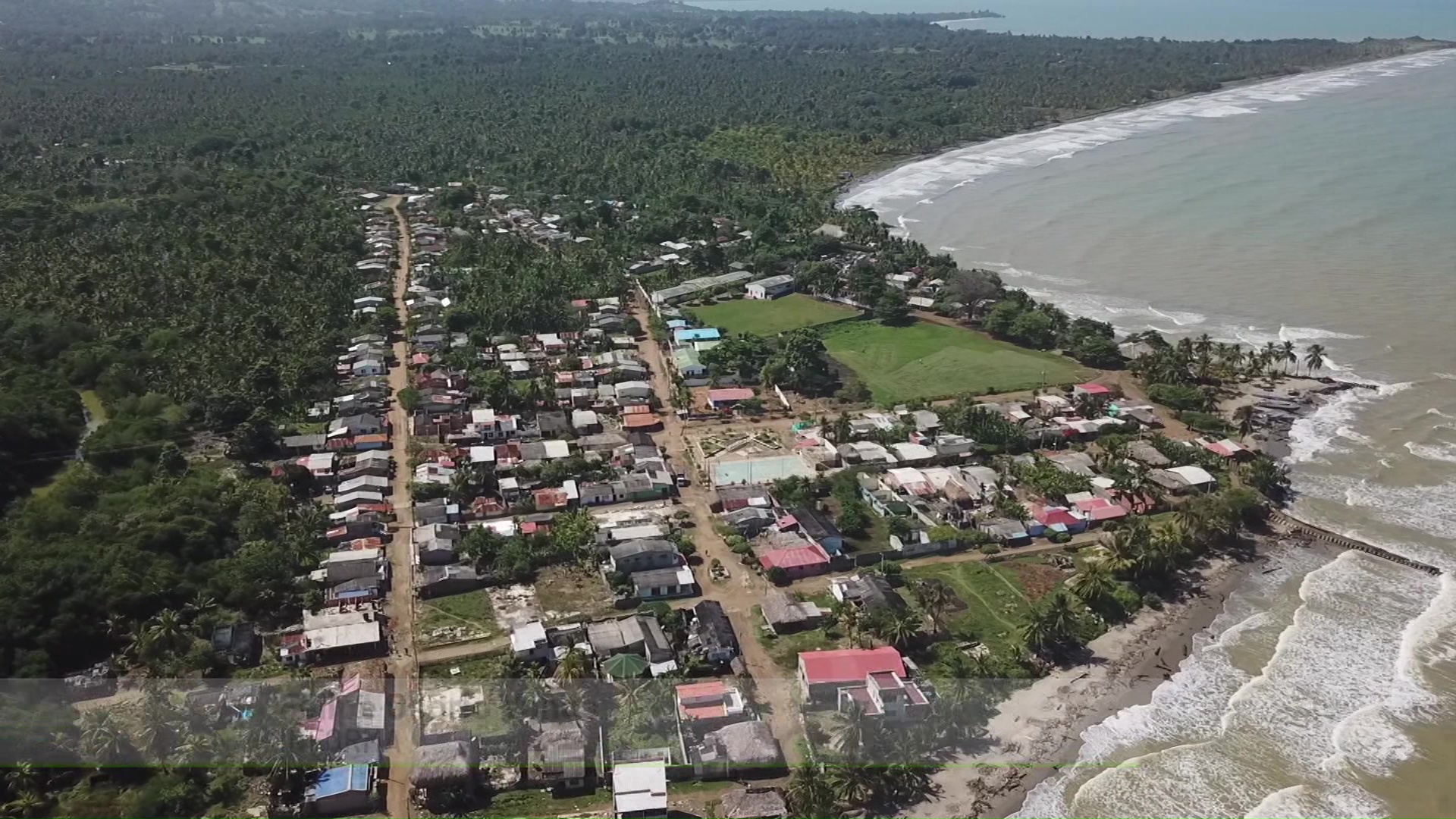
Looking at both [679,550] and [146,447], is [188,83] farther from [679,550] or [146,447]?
[679,550]

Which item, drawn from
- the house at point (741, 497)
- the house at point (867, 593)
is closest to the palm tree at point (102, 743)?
the house at point (867, 593)

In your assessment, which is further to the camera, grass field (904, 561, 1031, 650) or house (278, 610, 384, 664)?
grass field (904, 561, 1031, 650)

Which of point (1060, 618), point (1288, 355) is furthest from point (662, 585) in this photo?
point (1288, 355)

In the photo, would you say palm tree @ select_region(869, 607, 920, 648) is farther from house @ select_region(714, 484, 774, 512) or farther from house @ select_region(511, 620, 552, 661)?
house @ select_region(511, 620, 552, 661)

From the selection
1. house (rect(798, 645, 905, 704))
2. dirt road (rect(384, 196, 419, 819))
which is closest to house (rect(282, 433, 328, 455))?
dirt road (rect(384, 196, 419, 819))

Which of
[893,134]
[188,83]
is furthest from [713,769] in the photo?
[188,83]

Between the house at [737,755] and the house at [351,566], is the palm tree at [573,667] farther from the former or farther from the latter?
the house at [351,566]
